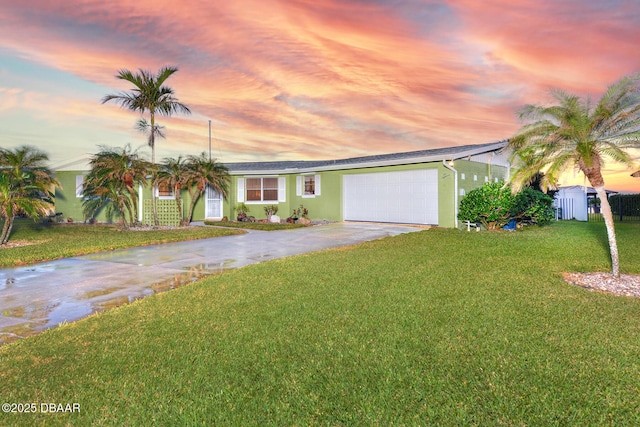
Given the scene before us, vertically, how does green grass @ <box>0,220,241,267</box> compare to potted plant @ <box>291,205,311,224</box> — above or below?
below

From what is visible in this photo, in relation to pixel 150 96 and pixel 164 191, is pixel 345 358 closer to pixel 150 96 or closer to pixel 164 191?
pixel 150 96

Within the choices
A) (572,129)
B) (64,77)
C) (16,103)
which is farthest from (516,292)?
(16,103)

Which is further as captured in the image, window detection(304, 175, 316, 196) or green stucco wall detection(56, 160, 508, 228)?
window detection(304, 175, 316, 196)

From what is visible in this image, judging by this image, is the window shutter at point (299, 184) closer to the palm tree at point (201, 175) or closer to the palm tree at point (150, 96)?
the palm tree at point (201, 175)

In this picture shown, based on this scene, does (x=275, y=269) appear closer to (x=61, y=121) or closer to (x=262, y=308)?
(x=262, y=308)

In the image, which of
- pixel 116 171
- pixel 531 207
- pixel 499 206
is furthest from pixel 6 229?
pixel 531 207

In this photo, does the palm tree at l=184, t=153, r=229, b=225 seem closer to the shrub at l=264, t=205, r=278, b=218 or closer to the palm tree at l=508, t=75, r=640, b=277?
the shrub at l=264, t=205, r=278, b=218

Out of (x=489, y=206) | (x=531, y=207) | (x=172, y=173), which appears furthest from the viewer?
(x=172, y=173)

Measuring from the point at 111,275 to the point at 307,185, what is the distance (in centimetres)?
1341

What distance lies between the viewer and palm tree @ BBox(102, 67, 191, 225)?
1612cm

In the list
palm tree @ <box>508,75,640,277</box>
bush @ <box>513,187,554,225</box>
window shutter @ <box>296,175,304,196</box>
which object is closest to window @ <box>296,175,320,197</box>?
window shutter @ <box>296,175,304,196</box>

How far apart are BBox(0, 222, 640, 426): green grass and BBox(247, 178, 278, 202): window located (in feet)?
47.5

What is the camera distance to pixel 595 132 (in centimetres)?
648

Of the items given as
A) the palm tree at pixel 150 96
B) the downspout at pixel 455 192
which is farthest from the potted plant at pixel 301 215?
the palm tree at pixel 150 96
